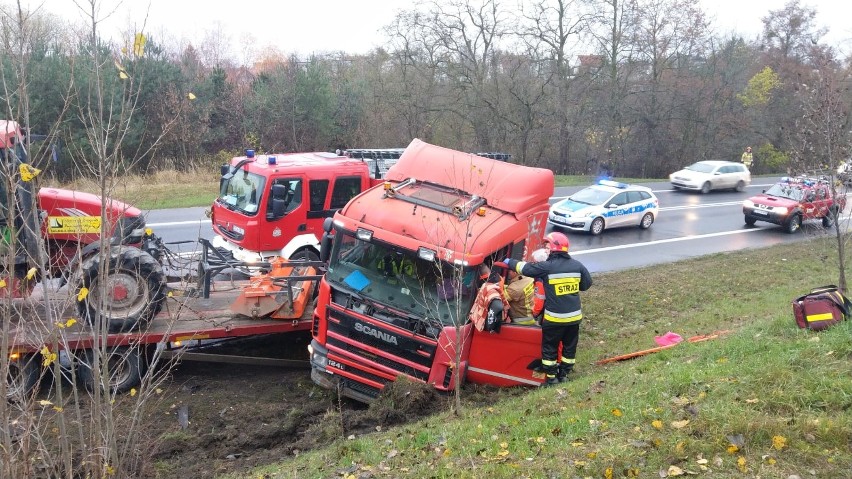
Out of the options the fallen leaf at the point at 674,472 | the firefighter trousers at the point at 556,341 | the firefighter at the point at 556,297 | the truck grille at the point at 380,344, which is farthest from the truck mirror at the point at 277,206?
the fallen leaf at the point at 674,472

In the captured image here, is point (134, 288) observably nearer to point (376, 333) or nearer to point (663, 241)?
point (376, 333)

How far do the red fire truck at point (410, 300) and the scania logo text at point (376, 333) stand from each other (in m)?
0.01

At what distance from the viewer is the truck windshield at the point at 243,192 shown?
12.0 metres

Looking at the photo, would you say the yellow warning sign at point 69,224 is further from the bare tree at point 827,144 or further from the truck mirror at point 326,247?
the bare tree at point 827,144

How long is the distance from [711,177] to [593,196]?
12.6 metres

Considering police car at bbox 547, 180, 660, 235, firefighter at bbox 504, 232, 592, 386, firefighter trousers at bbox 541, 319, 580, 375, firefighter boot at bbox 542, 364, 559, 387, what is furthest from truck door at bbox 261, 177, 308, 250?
police car at bbox 547, 180, 660, 235

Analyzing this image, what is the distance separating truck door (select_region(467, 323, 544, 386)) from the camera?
311 inches

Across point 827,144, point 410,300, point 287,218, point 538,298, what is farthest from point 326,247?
point 827,144

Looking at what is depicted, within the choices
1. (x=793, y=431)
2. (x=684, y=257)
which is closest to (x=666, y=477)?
(x=793, y=431)

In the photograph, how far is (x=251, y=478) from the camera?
621 centimetres

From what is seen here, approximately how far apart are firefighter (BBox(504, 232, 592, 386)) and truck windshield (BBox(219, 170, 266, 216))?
18.5 ft

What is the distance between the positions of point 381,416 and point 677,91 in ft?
130

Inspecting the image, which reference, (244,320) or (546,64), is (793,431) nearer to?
(244,320)

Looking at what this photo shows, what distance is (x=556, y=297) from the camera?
7.80m
